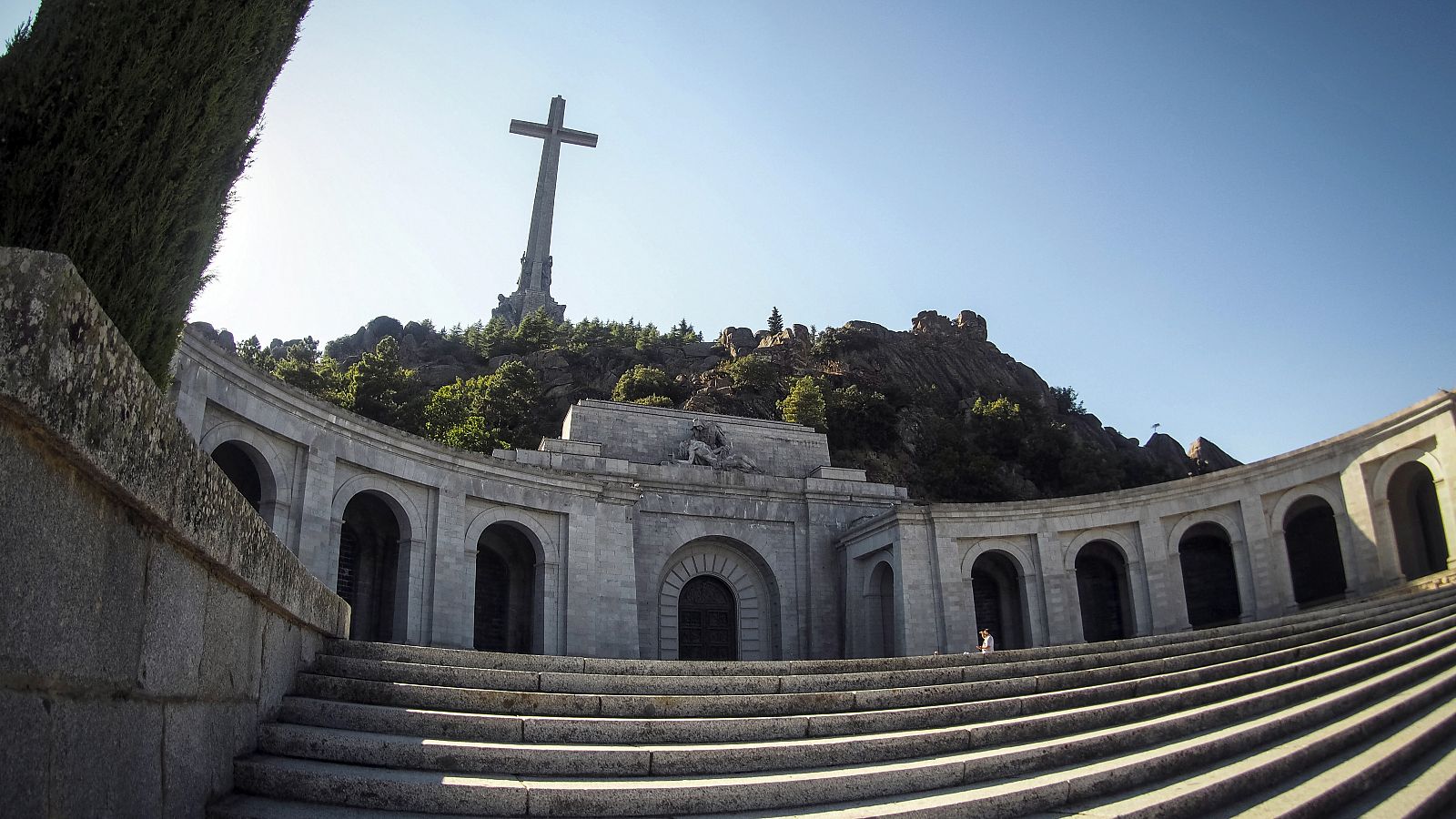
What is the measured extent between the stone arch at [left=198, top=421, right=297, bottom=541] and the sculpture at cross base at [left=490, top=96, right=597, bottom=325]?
49.6 metres

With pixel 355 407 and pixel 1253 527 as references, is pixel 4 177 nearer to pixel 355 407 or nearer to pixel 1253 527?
pixel 1253 527

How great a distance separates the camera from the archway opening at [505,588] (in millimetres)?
23812

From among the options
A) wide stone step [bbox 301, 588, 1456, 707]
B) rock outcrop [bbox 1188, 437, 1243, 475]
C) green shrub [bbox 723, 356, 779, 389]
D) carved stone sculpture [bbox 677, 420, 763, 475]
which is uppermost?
green shrub [bbox 723, 356, 779, 389]

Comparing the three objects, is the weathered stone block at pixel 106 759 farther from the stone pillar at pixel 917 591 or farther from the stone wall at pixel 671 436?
the stone wall at pixel 671 436

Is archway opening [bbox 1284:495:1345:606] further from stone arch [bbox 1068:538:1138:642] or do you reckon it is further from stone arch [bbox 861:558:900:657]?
stone arch [bbox 861:558:900:657]

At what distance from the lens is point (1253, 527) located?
79.8 ft

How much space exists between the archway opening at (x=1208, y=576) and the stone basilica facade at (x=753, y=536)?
54mm

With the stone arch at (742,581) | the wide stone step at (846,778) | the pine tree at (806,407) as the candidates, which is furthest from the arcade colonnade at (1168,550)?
the pine tree at (806,407)

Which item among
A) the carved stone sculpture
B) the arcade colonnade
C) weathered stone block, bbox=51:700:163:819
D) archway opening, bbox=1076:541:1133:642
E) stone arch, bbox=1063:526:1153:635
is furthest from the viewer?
the carved stone sculpture

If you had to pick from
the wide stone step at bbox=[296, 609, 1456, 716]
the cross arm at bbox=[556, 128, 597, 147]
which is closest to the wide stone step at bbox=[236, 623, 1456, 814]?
the wide stone step at bbox=[296, 609, 1456, 716]

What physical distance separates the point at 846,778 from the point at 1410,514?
22.5 metres

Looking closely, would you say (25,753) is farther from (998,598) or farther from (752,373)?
(752,373)

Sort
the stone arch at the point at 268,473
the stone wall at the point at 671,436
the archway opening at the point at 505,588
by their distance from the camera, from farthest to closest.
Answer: the stone wall at the point at 671,436, the archway opening at the point at 505,588, the stone arch at the point at 268,473

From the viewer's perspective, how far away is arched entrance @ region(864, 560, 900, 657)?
2717cm
